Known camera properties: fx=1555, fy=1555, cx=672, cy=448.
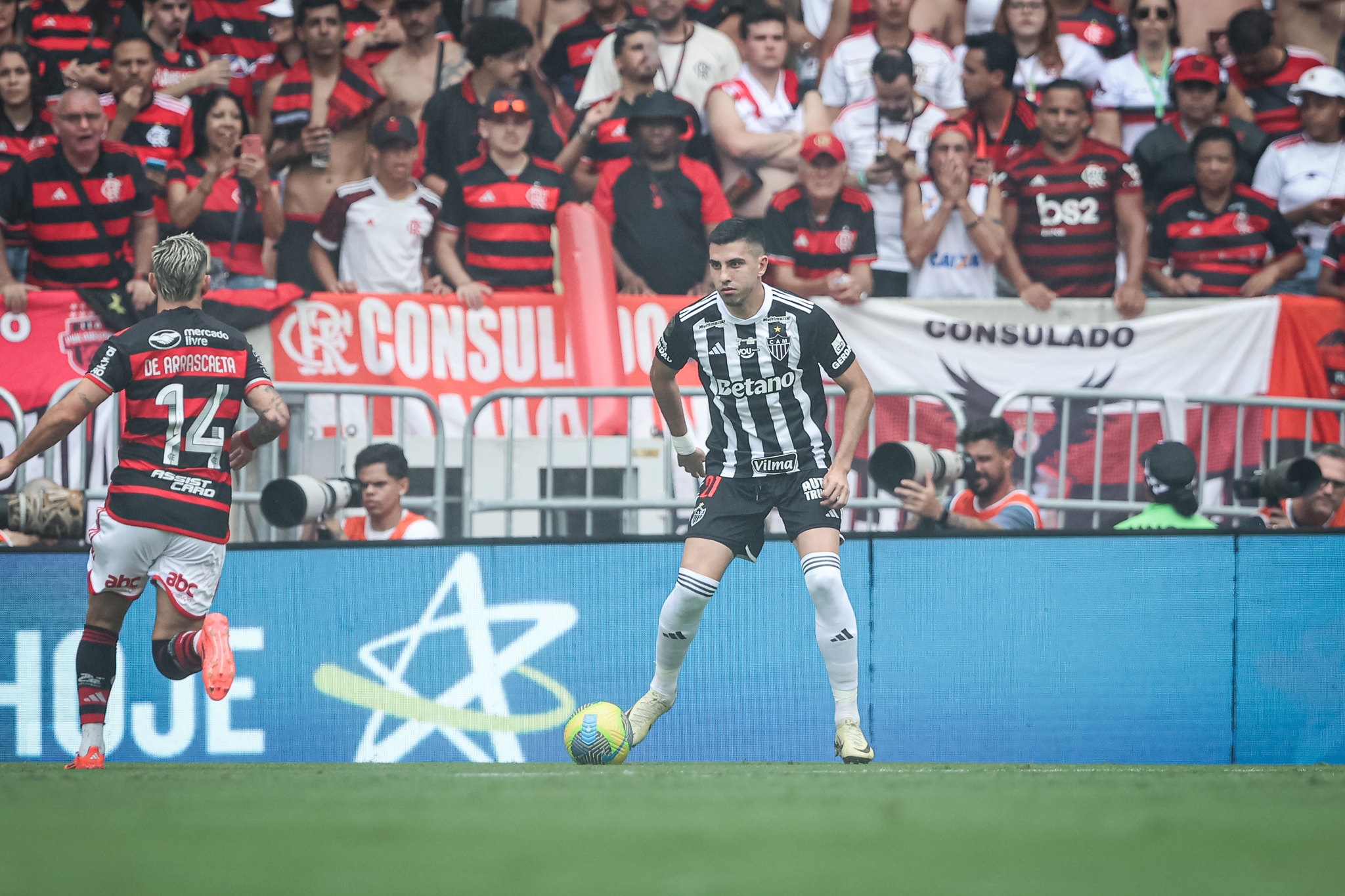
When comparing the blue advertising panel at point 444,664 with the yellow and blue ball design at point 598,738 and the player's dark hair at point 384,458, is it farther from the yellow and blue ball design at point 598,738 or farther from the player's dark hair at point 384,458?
the yellow and blue ball design at point 598,738

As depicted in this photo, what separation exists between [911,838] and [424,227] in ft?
25.3

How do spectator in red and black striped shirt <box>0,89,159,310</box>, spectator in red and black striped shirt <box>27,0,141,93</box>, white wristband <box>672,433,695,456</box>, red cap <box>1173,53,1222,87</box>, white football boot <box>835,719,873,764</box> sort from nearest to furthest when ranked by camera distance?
white football boot <box>835,719,873,764</box> < white wristband <box>672,433,695,456</box> < spectator in red and black striped shirt <box>0,89,159,310</box> < spectator in red and black striped shirt <box>27,0,141,93</box> < red cap <box>1173,53,1222,87</box>

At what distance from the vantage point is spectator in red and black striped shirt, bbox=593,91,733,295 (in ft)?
35.0

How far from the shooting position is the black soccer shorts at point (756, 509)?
6383mm

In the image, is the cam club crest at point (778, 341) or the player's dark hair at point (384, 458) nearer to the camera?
the cam club crest at point (778, 341)

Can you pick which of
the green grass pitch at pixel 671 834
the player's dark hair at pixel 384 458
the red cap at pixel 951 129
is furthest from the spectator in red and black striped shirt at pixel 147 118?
the green grass pitch at pixel 671 834

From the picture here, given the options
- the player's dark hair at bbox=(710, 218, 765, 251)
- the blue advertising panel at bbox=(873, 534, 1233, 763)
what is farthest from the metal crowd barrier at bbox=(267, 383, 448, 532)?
the player's dark hair at bbox=(710, 218, 765, 251)

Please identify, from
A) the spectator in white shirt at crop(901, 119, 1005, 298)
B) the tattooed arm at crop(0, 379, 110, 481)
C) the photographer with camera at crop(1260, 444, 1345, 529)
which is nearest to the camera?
the tattooed arm at crop(0, 379, 110, 481)

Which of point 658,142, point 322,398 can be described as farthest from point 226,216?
point 658,142

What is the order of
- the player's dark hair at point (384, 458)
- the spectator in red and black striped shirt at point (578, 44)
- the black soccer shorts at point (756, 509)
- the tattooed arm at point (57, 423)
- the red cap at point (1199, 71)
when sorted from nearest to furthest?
the tattooed arm at point (57, 423), the black soccer shorts at point (756, 509), the player's dark hair at point (384, 458), the red cap at point (1199, 71), the spectator in red and black striped shirt at point (578, 44)

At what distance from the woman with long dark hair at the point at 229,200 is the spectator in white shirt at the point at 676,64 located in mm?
2364

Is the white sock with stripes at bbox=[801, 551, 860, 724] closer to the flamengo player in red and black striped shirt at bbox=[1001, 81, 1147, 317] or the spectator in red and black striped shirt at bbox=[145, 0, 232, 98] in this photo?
the flamengo player in red and black striped shirt at bbox=[1001, 81, 1147, 317]

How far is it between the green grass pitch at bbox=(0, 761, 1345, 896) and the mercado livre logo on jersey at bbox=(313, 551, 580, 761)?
2.17m

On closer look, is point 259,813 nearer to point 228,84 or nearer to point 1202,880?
point 1202,880
